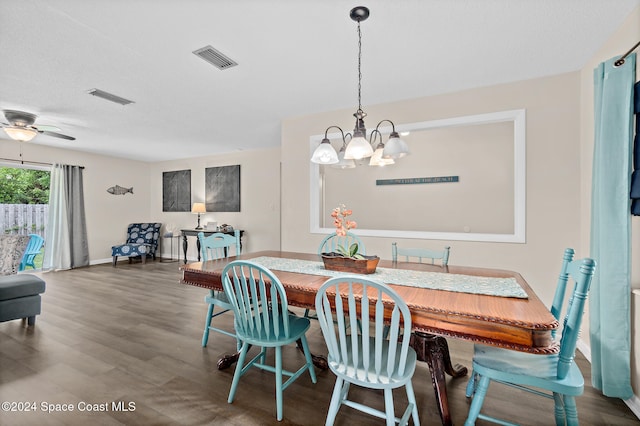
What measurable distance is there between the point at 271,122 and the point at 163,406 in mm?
3455

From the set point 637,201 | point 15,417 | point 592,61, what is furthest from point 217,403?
point 592,61

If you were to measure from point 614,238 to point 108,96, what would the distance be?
4.54m

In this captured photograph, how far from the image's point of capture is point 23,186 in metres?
5.63

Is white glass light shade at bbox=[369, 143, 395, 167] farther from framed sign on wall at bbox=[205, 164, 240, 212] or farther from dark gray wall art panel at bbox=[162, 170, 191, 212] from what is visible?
dark gray wall art panel at bbox=[162, 170, 191, 212]

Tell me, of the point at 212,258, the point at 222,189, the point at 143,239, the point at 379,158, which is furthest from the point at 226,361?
the point at 143,239

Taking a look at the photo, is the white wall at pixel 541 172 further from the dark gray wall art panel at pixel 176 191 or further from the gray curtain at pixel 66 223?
the gray curtain at pixel 66 223

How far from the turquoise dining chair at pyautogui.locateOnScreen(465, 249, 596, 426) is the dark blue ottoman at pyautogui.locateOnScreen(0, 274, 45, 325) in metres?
3.93

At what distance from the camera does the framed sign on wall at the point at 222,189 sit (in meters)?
6.32

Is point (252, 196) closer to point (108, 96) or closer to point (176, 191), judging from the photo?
point (176, 191)

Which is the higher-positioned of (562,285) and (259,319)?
(562,285)

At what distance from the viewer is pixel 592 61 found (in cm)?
239

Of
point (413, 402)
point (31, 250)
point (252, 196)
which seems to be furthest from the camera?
point (252, 196)

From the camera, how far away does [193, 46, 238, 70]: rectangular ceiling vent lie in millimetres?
2275

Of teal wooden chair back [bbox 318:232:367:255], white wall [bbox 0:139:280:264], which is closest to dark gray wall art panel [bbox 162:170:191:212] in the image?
white wall [bbox 0:139:280:264]
